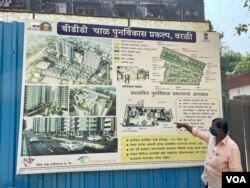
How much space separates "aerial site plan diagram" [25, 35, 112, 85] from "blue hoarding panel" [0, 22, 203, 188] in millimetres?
144

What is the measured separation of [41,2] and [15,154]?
767 inches

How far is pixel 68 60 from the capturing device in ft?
12.3

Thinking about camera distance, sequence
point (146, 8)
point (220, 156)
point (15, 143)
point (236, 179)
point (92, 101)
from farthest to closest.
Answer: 1. point (146, 8)
2. point (92, 101)
3. point (15, 143)
4. point (220, 156)
5. point (236, 179)

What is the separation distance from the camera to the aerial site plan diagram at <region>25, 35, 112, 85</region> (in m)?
3.61

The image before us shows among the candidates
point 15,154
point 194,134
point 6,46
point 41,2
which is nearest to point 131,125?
point 194,134

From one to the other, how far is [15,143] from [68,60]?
3.29 ft

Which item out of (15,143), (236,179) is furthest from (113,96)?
(236,179)

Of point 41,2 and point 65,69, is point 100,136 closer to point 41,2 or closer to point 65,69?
point 65,69

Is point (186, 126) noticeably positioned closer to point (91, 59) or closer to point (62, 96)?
point (91, 59)

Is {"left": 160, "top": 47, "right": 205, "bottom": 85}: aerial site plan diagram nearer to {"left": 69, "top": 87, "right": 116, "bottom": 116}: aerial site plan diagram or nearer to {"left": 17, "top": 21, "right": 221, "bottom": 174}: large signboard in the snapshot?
{"left": 17, "top": 21, "right": 221, "bottom": 174}: large signboard

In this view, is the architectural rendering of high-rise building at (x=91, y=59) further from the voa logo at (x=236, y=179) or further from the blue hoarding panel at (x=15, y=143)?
the voa logo at (x=236, y=179)

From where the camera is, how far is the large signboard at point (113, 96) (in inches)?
141

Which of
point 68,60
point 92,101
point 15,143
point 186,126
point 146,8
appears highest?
point 146,8

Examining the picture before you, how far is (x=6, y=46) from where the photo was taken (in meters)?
3.58
